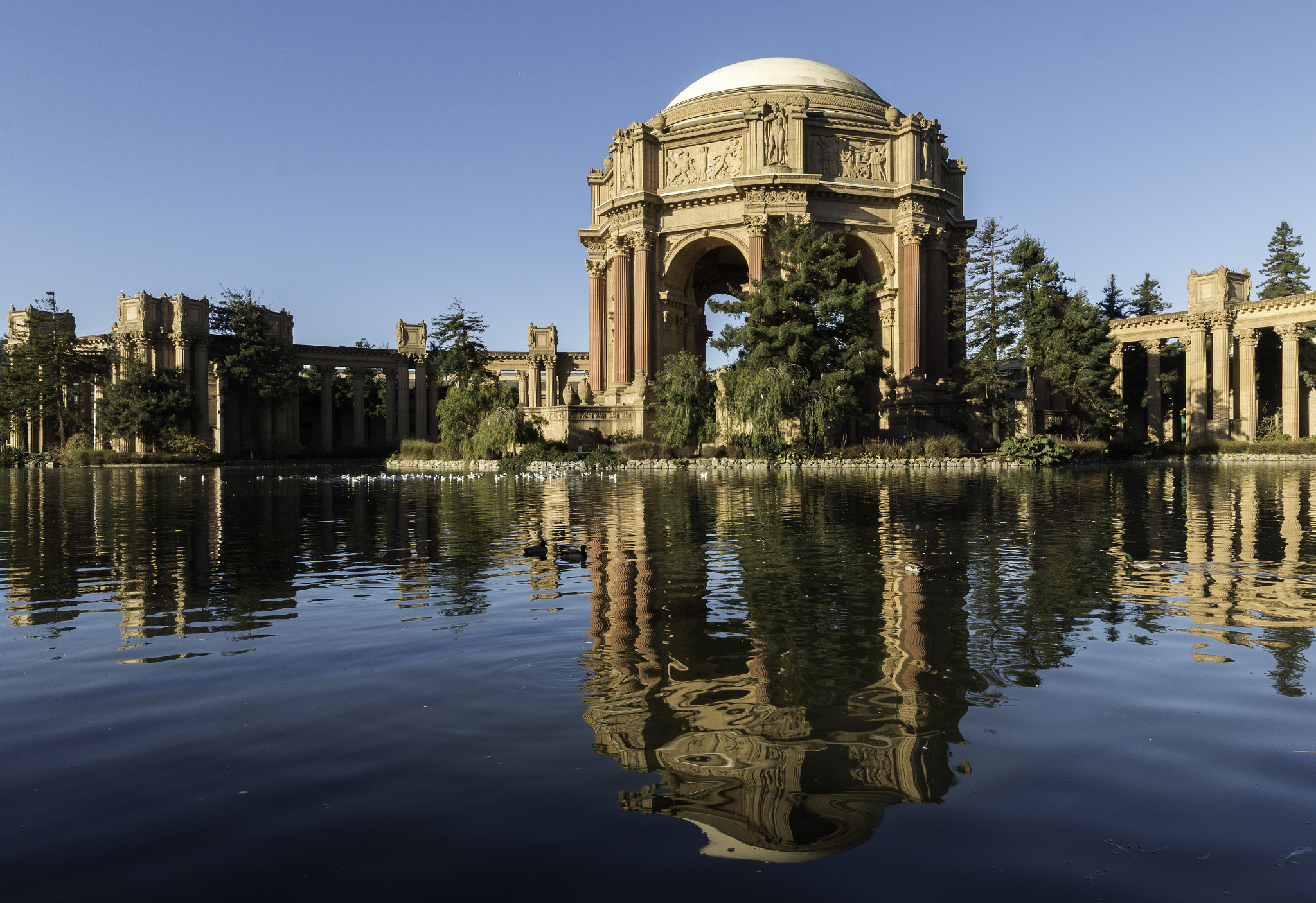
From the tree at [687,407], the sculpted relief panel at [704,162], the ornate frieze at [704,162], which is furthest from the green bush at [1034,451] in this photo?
the sculpted relief panel at [704,162]

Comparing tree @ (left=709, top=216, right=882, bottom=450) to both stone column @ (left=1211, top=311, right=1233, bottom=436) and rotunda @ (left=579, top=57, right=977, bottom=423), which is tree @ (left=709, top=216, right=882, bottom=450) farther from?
stone column @ (left=1211, top=311, right=1233, bottom=436)

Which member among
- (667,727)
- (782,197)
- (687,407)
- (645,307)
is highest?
(782,197)

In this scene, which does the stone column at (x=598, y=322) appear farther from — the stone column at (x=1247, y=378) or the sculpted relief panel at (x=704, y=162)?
the stone column at (x=1247, y=378)

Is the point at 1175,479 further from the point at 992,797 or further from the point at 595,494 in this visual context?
the point at 992,797

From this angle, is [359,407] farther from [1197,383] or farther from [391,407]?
[1197,383]

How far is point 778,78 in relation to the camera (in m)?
53.8

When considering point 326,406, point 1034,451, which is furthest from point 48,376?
point 1034,451

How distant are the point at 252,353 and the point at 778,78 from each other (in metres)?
44.4

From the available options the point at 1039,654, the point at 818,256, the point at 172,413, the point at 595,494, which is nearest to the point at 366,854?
the point at 1039,654

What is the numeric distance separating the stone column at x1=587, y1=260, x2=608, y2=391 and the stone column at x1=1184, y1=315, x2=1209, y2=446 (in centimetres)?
3883

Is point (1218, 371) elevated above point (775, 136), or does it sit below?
below

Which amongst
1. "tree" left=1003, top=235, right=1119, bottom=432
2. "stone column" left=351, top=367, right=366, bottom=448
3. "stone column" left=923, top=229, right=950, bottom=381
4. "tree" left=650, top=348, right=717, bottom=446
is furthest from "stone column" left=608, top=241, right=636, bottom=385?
"stone column" left=351, top=367, right=366, bottom=448

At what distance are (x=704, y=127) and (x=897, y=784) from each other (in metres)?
51.3

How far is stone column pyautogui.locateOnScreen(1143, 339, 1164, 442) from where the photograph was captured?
60.5 m
